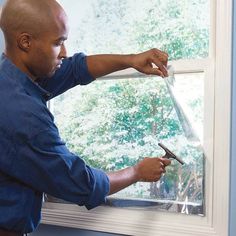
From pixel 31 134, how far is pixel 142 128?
1.85ft

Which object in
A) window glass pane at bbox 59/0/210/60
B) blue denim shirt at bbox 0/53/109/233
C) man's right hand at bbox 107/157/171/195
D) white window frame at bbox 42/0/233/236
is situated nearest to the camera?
blue denim shirt at bbox 0/53/109/233

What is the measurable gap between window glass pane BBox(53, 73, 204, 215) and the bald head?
1.58ft

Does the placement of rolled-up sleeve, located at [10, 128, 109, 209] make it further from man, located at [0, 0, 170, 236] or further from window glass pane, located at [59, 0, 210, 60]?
window glass pane, located at [59, 0, 210, 60]

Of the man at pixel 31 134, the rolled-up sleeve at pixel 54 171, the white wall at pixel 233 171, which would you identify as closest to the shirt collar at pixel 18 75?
the man at pixel 31 134

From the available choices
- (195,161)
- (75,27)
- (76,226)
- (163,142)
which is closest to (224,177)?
(195,161)

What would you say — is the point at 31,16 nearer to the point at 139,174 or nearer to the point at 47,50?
the point at 47,50

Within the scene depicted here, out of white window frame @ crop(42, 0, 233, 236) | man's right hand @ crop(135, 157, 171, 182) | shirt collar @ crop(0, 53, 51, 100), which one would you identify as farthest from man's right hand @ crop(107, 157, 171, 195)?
shirt collar @ crop(0, 53, 51, 100)

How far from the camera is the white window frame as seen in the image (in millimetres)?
1284

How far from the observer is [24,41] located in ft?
3.51

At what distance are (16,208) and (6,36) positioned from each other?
455mm

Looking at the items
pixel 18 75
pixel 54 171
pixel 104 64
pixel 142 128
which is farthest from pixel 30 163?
pixel 142 128

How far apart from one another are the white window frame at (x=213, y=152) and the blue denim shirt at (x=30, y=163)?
0.35 m

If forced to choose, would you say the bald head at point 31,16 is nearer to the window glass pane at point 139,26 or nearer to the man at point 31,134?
the man at point 31,134

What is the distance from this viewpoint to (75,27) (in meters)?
1.65
